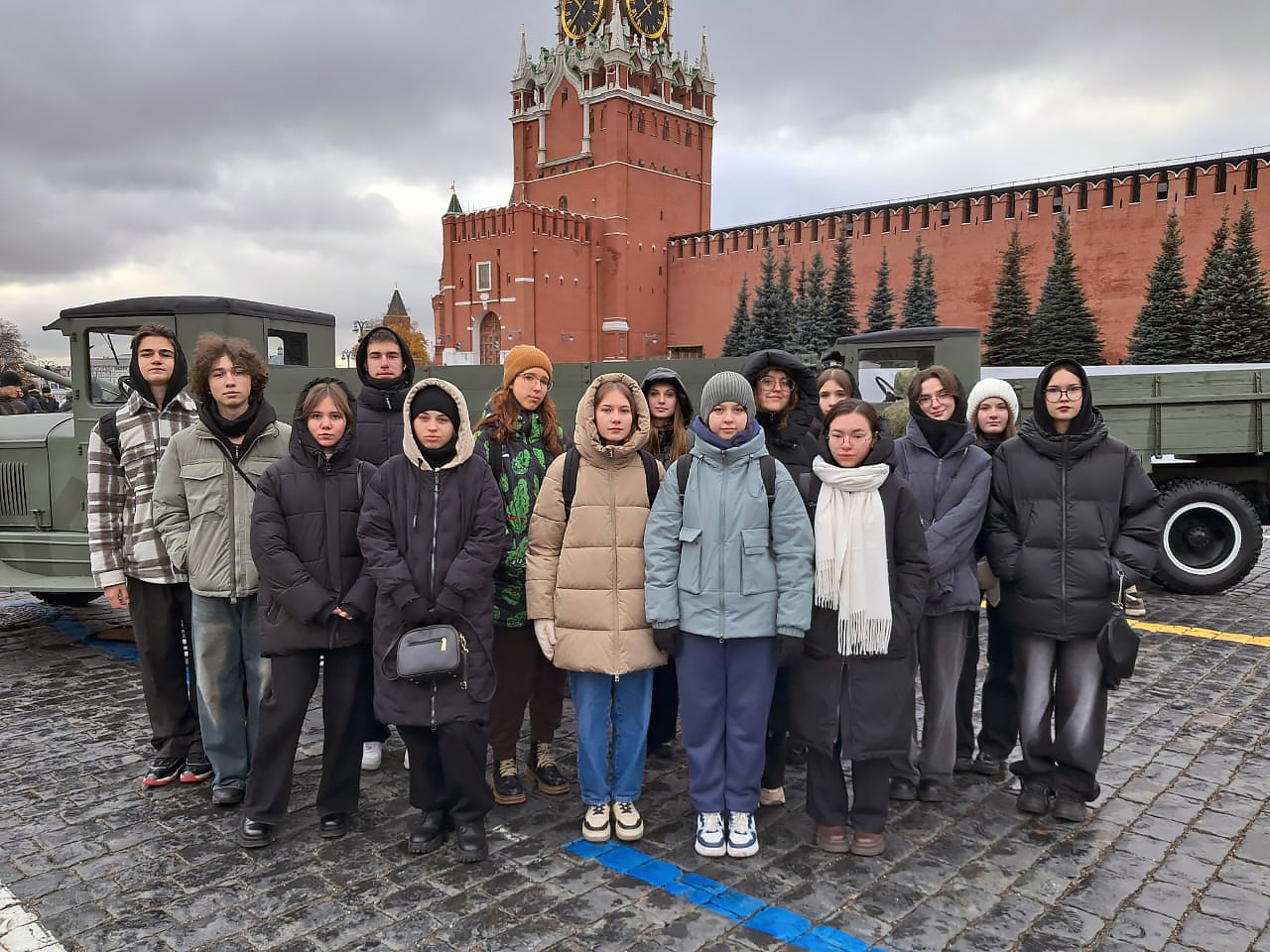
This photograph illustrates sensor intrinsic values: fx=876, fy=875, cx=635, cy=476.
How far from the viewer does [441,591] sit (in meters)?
3.16

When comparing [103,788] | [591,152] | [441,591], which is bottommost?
[103,788]

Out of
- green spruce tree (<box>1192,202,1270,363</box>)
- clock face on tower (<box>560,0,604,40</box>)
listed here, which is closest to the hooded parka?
green spruce tree (<box>1192,202,1270,363</box>)

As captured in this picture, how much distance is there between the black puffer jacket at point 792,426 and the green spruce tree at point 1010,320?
3104 centimetres

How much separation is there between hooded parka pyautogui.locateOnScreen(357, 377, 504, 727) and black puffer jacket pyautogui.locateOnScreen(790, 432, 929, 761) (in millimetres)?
1212

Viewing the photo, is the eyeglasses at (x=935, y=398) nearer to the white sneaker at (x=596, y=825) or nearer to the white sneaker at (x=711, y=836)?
the white sneaker at (x=711, y=836)

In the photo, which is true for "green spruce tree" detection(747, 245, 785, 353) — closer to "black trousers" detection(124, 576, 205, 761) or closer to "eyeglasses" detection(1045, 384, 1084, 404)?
"eyeglasses" detection(1045, 384, 1084, 404)

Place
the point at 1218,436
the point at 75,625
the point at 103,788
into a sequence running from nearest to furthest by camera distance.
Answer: the point at 103,788, the point at 75,625, the point at 1218,436

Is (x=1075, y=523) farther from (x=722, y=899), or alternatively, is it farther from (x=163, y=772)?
(x=163, y=772)

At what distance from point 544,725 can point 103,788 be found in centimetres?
197

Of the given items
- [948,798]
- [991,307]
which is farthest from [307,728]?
[991,307]

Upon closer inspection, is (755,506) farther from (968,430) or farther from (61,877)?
(61,877)

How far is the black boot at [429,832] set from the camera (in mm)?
3238

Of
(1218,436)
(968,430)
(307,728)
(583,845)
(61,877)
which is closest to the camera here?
(61,877)

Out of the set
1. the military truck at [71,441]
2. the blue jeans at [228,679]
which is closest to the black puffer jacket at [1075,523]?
the blue jeans at [228,679]
